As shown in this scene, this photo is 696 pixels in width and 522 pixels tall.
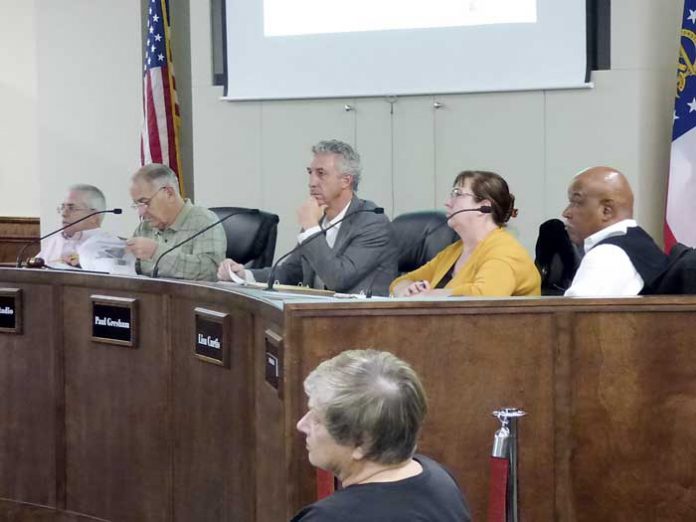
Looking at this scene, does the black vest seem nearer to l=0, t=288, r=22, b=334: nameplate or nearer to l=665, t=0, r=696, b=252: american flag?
l=0, t=288, r=22, b=334: nameplate

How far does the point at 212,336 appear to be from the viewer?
336 cm

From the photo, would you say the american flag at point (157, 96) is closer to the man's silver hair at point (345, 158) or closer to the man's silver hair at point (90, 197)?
the man's silver hair at point (90, 197)

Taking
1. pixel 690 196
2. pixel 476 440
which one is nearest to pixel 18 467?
pixel 476 440

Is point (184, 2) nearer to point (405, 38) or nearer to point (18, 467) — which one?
point (405, 38)

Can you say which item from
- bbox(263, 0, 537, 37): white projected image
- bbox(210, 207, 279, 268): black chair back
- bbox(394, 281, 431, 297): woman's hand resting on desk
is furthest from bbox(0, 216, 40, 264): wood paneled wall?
bbox(394, 281, 431, 297): woman's hand resting on desk

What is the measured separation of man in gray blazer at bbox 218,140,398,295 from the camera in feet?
12.9

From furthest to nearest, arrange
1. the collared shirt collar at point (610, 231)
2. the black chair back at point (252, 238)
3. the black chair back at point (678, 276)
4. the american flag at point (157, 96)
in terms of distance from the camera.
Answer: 1. the american flag at point (157, 96)
2. the black chair back at point (252, 238)
3. the collared shirt collar at point (610, 231)
4. the black chair back at point (678, 276)

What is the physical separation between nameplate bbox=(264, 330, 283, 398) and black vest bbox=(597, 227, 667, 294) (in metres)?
0.89

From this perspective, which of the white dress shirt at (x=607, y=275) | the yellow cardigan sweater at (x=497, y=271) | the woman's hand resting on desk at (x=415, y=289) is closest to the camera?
the white dress shirt at (x=607, y=275)

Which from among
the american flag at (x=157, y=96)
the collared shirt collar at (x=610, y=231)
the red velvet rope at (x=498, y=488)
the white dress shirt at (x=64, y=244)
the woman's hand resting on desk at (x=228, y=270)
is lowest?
the red velvet rope at (x=498, y=488)

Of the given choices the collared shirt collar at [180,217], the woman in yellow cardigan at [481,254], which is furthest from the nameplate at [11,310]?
the woman in yellow cardigan at [481,254]

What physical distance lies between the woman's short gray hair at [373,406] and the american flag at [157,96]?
495 centimetres

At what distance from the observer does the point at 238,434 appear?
128 inches

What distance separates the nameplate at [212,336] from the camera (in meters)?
3.28
